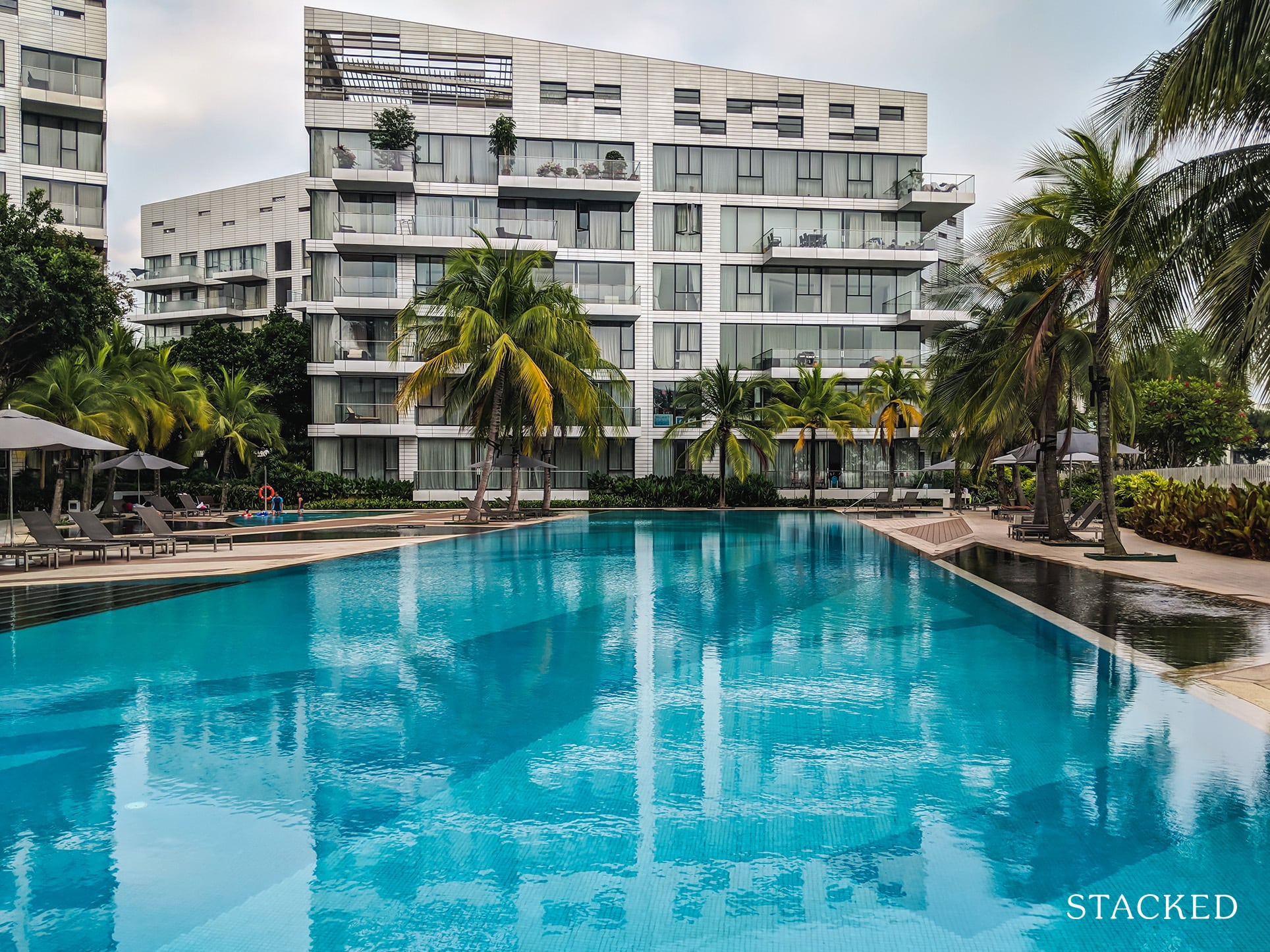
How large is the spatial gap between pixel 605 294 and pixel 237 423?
57.4 ft

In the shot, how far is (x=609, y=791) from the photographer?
5.03 meters

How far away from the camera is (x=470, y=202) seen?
1668 inches

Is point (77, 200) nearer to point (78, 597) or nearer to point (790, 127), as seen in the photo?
point (790, 127)

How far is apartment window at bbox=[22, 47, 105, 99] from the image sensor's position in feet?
131

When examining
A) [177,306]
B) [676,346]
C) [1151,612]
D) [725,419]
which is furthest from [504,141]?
[1151,612]

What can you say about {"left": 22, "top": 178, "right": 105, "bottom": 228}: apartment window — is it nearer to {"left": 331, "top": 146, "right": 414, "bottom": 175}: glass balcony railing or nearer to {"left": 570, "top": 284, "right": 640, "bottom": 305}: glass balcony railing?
{"left": 331, "top": 146, "right": 414, "bottom": 175}: glass balcony railing

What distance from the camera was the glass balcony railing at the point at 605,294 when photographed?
42125 mm

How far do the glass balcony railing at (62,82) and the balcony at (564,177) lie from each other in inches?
753

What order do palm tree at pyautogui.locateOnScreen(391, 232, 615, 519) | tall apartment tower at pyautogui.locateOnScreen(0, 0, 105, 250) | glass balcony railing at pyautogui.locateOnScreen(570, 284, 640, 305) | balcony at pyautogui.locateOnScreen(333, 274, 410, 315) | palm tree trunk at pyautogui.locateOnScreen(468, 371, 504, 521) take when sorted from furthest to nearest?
glass balcony railing at pyautogui.locateOnScreen(570, 284, 640, 305)
balcony at pyautogui.locateOnScreen(333, 274, 410, 315)
tall apartment tower at pyautogui.locateOnScreen(0, 0, 105, 250)
palm tree trunk at pyautogui.locateOnScreen(468, 371, 504, 521)
palm tree at pyautogui.locateOnScreen(391, 232, 615, 519)

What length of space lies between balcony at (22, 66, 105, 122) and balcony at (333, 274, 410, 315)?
→ 14.2m

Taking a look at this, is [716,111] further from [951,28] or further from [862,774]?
[862,774]

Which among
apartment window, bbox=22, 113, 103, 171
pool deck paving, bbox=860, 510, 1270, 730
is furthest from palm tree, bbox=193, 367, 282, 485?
pool deck paving, bbox=860, 510, 1270, 730

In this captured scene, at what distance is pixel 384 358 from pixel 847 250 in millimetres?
22771

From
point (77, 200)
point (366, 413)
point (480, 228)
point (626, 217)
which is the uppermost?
point (77, 200)
